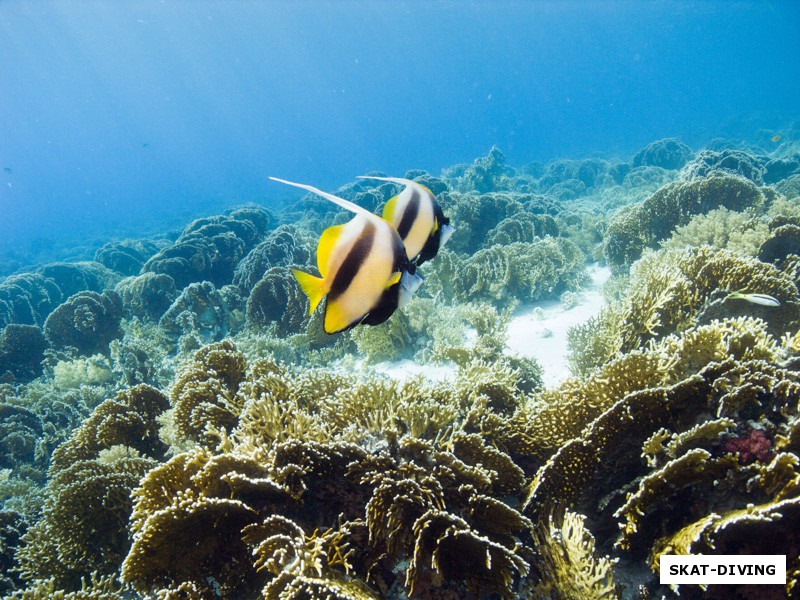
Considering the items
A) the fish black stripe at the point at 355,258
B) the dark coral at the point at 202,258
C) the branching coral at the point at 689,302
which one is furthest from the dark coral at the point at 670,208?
the dark coral at the point at 202,258

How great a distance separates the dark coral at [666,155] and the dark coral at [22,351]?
2456 centimetres

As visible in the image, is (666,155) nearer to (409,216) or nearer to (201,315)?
(201,315)

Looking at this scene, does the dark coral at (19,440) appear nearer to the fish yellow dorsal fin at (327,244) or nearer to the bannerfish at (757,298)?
the fish yellow dorsal fin at (327,244)

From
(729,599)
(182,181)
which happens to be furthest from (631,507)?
(182,181)

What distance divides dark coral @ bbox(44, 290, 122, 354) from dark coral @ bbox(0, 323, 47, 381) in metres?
0.30

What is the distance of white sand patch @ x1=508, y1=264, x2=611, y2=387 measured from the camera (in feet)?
16.8

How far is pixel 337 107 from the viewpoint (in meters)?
190

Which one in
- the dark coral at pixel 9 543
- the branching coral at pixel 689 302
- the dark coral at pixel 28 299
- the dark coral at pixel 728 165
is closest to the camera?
the dark coral at pixel 9 543

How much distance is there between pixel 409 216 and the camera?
6.03 ft

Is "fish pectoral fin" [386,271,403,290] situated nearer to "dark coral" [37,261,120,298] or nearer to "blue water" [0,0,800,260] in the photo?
"dark coral" [37,261,120,298]

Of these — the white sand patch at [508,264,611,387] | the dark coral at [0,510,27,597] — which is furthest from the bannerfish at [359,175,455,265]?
the dark coral at [0,510,27,597]

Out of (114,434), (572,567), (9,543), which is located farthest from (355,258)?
(9,543)

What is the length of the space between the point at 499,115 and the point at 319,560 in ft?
500

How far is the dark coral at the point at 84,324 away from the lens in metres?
8.87
